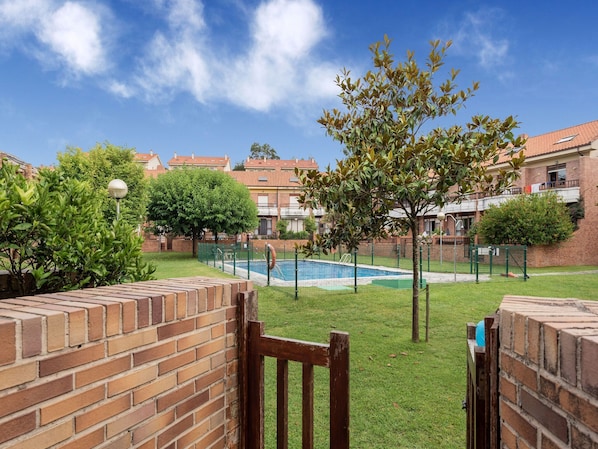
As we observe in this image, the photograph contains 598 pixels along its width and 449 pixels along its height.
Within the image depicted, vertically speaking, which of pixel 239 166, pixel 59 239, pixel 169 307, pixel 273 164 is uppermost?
pixel 239 166

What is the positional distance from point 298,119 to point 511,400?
1584 inches

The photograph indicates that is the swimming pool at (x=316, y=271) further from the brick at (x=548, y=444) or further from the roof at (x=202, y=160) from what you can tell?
the roof at (x=202, y=160)

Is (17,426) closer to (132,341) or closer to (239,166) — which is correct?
(132,341)

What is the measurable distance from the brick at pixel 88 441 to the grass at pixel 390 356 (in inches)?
92.2

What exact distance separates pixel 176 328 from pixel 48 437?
597 mm

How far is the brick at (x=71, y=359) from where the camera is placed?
3.88ft

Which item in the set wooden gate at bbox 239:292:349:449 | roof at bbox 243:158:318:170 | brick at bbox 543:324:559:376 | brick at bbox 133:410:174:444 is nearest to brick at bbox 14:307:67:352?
brick at bbox 133:410:174:444

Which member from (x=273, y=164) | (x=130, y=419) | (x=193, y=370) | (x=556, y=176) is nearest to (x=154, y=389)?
(x=130, y=419)

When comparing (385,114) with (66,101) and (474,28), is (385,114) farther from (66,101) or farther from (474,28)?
(66,101)

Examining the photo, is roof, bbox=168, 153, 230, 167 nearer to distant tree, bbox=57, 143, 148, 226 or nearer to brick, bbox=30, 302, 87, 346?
distant tree, bbox=57, 143, 148, 226

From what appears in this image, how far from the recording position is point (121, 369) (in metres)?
1.43

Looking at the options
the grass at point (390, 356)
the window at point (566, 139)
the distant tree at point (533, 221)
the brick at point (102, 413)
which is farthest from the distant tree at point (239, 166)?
the brick at point (102, 413)

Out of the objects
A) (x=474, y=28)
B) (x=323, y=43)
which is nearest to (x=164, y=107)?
(x=323, y=43)

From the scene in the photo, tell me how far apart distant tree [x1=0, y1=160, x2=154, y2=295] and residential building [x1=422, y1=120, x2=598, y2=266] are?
63.8 ft
